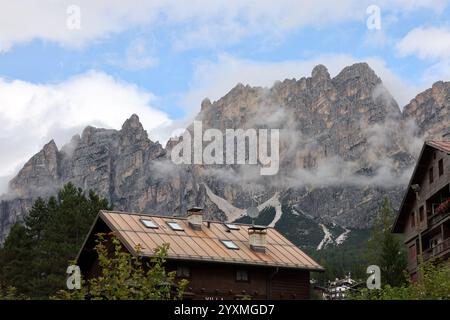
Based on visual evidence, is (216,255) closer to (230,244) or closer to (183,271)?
(183,271)

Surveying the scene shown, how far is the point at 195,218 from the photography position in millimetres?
49156

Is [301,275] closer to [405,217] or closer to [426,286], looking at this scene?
[405,217]

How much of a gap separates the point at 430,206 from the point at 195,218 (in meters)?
22.4

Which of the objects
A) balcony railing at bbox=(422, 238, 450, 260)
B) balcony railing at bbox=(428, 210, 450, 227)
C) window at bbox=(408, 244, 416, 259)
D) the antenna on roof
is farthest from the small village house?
window at bbox=(408, 244, 416, 259)

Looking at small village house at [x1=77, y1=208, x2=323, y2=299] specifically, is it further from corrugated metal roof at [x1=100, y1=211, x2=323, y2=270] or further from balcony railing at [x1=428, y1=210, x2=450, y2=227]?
balcony railing at [x1=428, y1=210, x2=450, y2=227]

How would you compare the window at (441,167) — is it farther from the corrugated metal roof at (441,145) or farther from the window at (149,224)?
the window at (149,224)

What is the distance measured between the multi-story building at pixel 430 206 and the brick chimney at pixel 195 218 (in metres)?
15.0

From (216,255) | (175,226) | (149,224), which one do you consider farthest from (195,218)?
(216,255)

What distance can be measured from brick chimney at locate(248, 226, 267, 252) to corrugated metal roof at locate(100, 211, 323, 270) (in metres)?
0.35

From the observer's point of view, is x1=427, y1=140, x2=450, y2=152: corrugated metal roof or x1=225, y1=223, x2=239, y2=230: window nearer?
x1=225, y1=223, x2=239, y2=230: window

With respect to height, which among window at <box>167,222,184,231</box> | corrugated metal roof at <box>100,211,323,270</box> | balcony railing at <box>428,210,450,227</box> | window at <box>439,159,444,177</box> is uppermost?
window at <box>439,159,444,177</box>

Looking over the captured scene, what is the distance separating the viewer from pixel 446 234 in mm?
58594

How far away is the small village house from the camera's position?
44406mm

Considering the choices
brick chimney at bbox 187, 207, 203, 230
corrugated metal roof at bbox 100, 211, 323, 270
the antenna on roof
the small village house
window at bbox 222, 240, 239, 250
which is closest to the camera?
corrugated metal roof at bbox 100, 211, 323, 270
